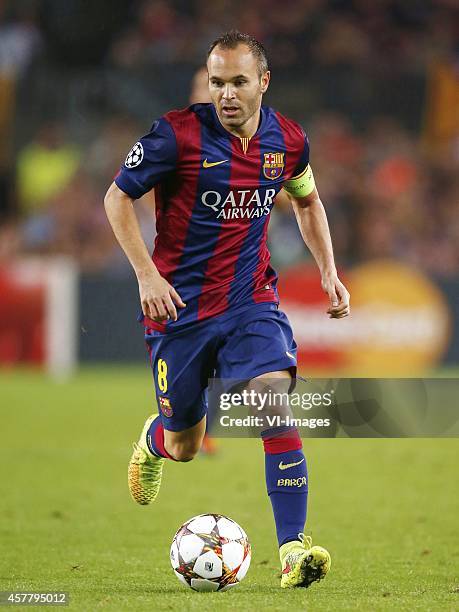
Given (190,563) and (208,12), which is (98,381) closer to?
(208,12)

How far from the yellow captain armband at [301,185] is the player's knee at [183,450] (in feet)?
3.92

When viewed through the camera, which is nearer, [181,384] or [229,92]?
[229,92]

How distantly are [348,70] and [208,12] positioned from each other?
234 cm

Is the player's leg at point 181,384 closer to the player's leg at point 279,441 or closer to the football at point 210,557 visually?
the player's leg at point 279,441

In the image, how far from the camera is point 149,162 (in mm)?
4801

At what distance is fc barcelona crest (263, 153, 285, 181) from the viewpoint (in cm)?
503

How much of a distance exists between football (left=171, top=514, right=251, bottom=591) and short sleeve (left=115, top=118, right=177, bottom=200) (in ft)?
4.37

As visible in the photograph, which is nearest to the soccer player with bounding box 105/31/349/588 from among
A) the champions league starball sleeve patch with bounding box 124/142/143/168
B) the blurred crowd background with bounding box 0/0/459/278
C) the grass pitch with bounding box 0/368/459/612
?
the champions league starball sleeve patch with bounding box 124/142/143/168

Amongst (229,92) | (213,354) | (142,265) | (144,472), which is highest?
(229,92)

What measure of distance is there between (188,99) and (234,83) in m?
11.8

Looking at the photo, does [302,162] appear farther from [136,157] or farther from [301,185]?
[136,157]

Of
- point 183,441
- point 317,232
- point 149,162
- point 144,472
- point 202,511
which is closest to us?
point 149,162

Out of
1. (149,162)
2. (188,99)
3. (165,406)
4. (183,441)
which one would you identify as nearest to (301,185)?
(149,162)

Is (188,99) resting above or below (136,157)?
above
